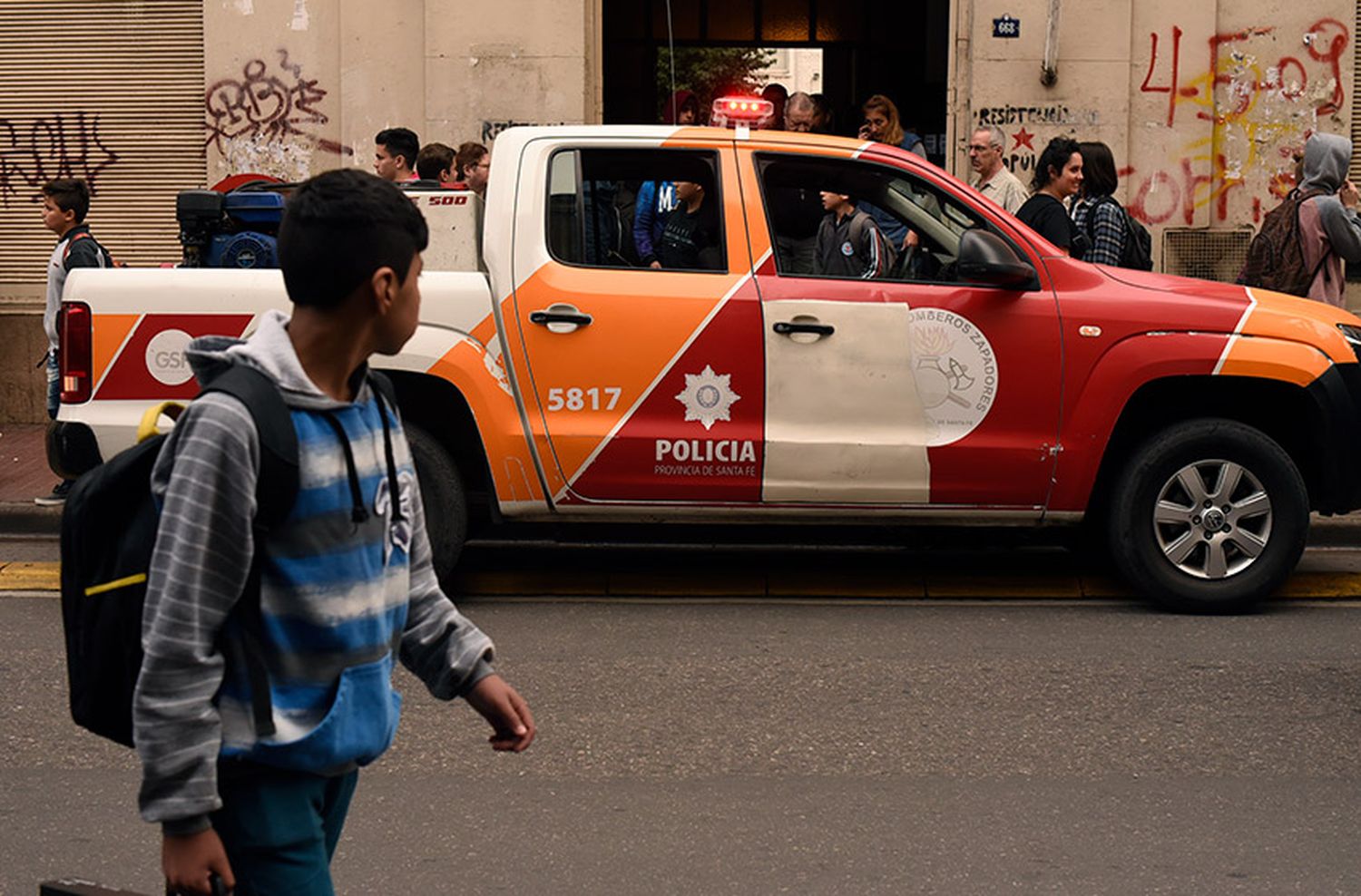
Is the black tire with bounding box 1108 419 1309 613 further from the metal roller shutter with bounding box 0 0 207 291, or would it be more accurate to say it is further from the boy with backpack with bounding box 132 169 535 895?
the metal roller shutter with bounding box 0 0 207 291

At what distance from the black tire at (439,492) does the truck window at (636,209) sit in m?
0.92

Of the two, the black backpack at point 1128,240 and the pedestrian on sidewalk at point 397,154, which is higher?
the pedestrian on sidewalk at point 397,154

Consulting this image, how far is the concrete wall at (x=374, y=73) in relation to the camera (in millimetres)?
13555

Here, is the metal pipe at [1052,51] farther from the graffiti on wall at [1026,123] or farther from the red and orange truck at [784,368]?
the red and orange truck at [784,368]

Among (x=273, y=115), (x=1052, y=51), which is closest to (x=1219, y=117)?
(x=1052, y=51)

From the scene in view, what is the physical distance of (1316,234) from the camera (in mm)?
9945

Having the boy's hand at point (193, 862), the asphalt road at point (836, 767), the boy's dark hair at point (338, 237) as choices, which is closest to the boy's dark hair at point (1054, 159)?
the asphalt road at point (836, 767)

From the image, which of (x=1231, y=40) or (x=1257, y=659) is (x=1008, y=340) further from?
(x=1231, y=40)

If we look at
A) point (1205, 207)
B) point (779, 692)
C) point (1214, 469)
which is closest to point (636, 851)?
point (779, 692)

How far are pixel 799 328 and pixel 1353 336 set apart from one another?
7.69 ft

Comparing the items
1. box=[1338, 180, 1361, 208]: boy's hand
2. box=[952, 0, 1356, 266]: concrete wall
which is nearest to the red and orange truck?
box=[1338, 180, 1361, 208]: boy's hand

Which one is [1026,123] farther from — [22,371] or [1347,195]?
[22,371]

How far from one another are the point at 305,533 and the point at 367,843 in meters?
2.47

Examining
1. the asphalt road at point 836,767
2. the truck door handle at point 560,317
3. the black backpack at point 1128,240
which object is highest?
the black backpack at point 1128,240
